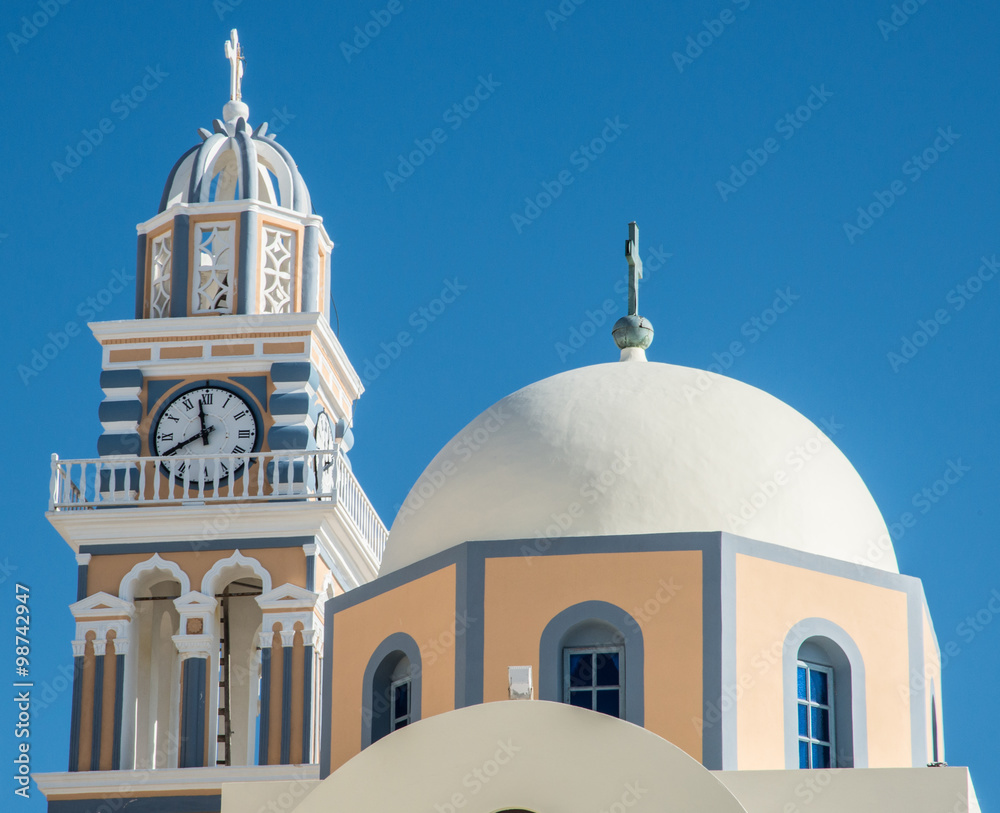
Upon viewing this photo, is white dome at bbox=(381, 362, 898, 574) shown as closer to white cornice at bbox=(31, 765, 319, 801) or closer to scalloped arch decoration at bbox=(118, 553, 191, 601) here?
white cornice at bbox=(31, 765, 319, 801)

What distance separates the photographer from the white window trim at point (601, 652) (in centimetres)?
1590

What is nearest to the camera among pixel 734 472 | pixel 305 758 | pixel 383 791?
pixel 383 791

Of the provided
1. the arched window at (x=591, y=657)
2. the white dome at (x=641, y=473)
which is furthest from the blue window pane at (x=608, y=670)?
the white dome at (x=641, y=473)

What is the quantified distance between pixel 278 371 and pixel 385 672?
10.1m

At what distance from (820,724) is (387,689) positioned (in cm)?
308

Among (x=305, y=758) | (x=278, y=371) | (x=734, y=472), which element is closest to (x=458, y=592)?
(x=734, y=472)

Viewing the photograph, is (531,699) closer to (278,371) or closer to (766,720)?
(766,720)

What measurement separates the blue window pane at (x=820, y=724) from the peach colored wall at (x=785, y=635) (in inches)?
11.3

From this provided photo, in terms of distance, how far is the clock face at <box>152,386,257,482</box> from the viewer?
86.3 feet

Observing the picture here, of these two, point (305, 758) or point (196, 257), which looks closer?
point (305, 758)

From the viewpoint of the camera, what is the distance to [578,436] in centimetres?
1709

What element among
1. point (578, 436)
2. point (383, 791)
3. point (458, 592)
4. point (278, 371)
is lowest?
point (383, 791)

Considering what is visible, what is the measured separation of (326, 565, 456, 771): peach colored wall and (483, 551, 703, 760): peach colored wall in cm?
33

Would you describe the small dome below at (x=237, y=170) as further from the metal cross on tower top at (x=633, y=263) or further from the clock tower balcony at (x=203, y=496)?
the metal cross on tower top at (x=633, y=263)
